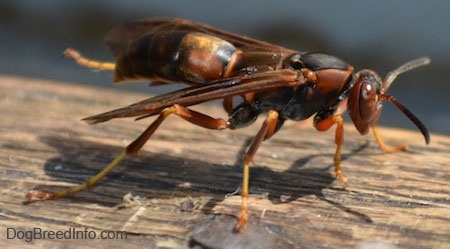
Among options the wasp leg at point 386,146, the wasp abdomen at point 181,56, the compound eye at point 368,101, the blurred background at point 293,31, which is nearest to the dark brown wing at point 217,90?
the wasp abdomen at point 181,56

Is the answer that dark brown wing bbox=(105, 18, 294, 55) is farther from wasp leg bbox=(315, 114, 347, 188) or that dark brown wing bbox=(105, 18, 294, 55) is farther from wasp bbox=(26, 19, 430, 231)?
wasp leg bbox=(315, 114, 347, 188)

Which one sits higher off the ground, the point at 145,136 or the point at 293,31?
the point at 145,136

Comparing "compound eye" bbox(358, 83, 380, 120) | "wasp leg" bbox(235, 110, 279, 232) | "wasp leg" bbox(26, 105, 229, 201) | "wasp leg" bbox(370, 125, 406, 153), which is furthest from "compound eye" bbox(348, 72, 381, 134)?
"wasp leg" bbox(26, 105, 229, 201)

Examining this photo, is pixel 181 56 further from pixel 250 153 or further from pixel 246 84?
pixel 250 153

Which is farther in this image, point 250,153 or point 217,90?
point 217,90

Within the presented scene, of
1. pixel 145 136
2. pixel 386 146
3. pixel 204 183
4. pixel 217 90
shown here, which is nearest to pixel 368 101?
pixel 386 146

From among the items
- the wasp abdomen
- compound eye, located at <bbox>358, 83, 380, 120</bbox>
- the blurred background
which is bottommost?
the blurred background

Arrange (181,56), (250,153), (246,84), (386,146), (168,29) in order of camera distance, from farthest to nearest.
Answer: (168,29), (386,146), (181,56), (246,84), (250,153)
